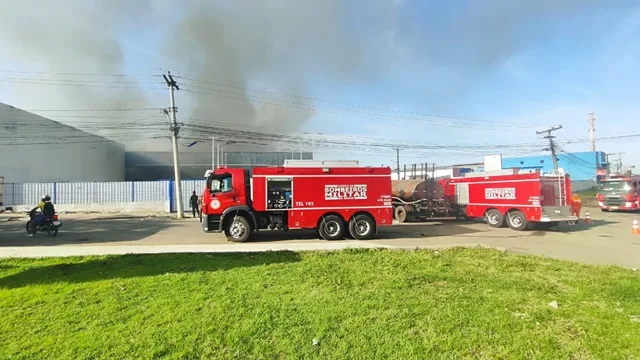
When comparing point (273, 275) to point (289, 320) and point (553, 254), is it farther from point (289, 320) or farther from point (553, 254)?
point (553, 254)

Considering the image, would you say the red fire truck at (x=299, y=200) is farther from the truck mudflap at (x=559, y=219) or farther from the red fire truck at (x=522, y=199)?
the truck mudflap at (x=559, y=219)

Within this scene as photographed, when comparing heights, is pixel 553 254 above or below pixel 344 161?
below

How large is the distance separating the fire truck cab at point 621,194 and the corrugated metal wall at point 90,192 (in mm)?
28280

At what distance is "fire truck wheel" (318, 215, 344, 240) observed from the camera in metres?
12.8

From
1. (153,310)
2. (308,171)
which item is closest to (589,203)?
(308,171)

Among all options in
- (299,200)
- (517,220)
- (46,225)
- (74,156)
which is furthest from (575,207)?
(74,156)

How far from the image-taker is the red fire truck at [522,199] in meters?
15.2

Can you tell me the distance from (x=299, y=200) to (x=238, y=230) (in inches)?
89.7

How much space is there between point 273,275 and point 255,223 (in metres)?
6.04

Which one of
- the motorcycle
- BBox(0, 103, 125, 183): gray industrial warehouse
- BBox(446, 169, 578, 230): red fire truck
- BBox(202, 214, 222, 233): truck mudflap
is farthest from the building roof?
BBox(446, 169, 578, 230): red fire truck

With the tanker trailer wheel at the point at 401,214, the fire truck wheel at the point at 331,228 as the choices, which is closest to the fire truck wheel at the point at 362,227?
the fire truck wheel at the point at 331,228

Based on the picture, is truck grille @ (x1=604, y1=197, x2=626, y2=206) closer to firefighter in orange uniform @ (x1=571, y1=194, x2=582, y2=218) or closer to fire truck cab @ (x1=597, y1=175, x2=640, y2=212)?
fire truck cab @ (x1=597, y1=175, x2=640, y2=212)

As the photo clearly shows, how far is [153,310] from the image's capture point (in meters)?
4.70

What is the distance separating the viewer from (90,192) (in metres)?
27.5
